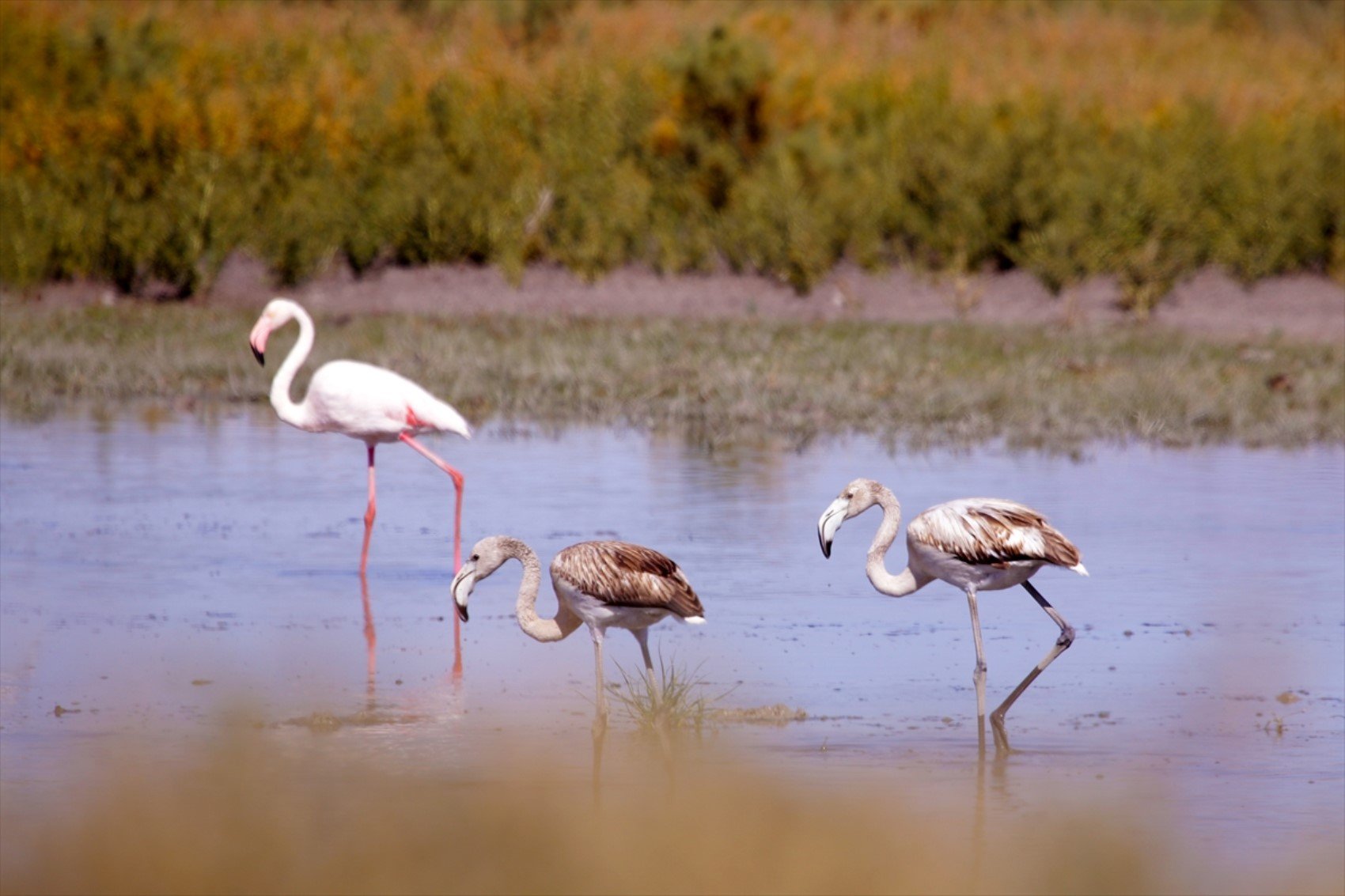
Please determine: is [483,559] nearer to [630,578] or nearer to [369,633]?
[630,578]

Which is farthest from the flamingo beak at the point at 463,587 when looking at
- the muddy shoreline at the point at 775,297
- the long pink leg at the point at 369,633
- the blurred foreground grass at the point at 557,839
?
the muddy shoreline at the point at 775,297

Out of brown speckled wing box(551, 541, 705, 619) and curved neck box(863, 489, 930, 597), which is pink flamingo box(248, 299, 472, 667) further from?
brown speckled wing box(551, 541, 705, 619)

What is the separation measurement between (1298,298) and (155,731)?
1620 cm

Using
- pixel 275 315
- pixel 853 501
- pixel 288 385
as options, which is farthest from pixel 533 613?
pixel 275 315

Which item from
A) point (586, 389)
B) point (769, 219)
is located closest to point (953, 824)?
point (586, 389)

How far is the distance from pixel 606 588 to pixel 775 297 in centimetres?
1436

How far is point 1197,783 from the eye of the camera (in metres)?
5.93

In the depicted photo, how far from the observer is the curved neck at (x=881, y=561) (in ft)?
23.8

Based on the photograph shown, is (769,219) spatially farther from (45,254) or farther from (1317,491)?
(1317,491)

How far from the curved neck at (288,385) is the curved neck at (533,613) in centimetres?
391

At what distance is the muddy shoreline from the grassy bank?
1.18m

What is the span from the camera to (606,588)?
653cm

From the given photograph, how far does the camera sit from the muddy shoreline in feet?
65.4

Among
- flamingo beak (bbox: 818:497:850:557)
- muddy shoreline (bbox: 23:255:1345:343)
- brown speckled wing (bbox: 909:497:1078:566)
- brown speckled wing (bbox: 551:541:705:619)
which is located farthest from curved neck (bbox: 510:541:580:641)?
muddy shoreline (bbox: 23:255:1345:343)
